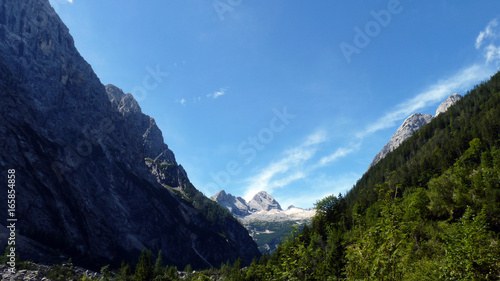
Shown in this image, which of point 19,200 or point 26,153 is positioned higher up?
point 26,153

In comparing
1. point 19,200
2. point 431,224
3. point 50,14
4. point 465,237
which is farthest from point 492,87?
point 50,14

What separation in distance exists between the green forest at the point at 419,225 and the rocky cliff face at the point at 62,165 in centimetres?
4551

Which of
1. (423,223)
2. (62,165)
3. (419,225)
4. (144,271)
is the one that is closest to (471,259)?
(419,225)

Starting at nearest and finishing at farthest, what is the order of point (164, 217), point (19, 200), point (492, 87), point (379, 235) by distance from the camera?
point (379, 235) < point (19, 200) < point (492, 87) < point (164, 217)

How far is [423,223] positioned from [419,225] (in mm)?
4646

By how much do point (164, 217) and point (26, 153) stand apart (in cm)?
9812

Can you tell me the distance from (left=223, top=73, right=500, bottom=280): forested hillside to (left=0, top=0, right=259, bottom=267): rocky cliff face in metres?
93.8

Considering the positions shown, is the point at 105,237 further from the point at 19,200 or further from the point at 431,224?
the point at 431,224

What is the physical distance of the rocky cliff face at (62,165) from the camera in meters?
122

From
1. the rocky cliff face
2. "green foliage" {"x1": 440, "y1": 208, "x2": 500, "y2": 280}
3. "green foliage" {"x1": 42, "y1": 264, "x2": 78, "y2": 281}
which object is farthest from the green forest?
the rocky cliff face

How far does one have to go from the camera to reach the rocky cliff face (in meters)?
122

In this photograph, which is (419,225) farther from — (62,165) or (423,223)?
(62,165)

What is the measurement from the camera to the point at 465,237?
1502 cm

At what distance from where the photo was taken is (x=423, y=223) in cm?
6162
